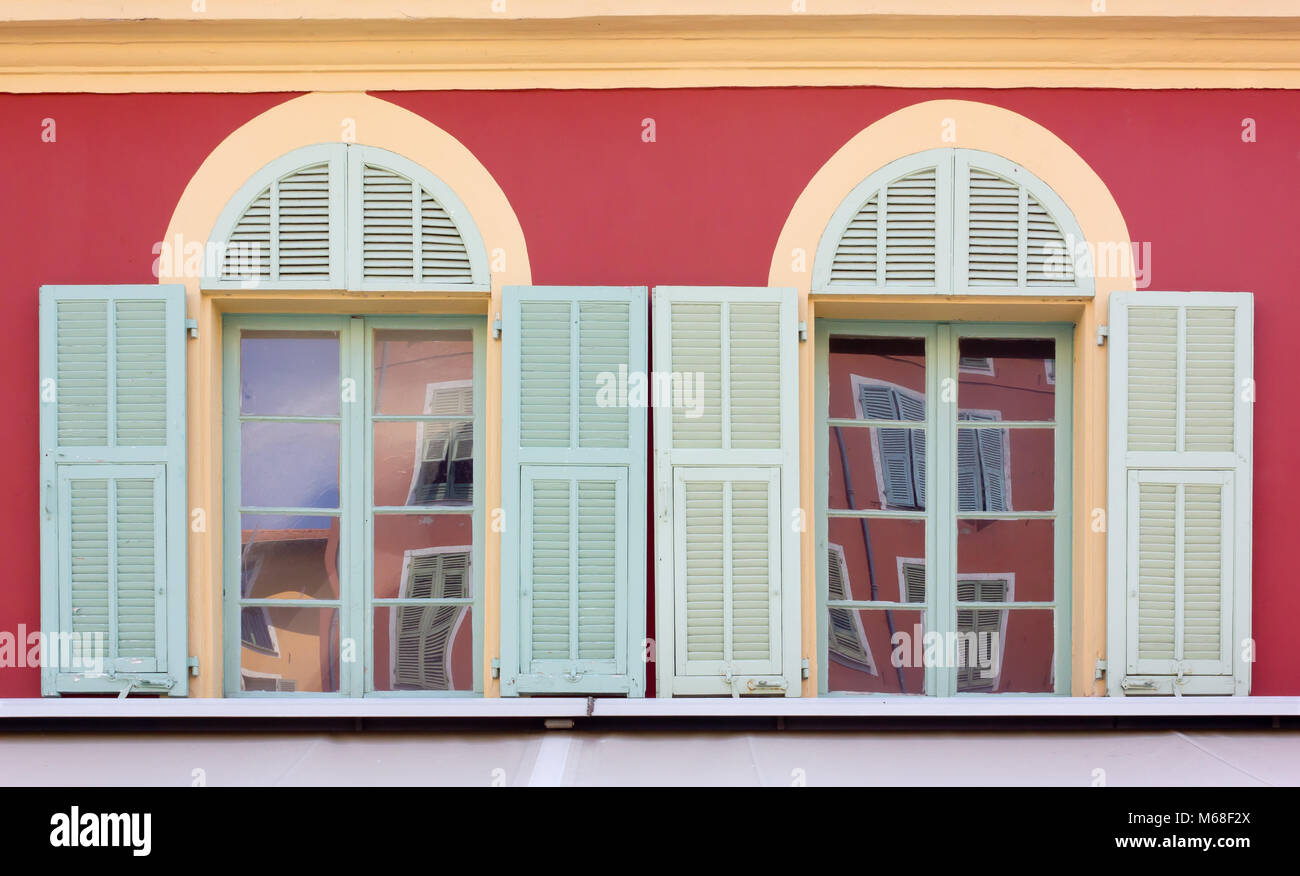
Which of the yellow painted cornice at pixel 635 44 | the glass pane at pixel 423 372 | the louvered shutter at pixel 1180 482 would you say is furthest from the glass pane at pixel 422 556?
the louvered shutter at pixel 1180 482

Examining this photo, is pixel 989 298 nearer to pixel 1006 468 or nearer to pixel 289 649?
pixel 1006 468

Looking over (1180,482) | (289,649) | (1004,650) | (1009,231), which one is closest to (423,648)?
(289,649)

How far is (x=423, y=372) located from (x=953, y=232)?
7.15 ft

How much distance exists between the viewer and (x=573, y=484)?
3.54m

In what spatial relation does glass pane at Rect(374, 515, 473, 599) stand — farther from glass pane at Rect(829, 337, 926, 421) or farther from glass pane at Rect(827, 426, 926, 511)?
glass pane at Rect(829, 337, 926, 421)

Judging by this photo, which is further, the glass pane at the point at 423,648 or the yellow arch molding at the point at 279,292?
the glass pane at the point at 423,648

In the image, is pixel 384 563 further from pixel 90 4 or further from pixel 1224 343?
pixel 1224 343

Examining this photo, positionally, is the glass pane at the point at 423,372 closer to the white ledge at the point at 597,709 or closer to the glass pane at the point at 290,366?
the glass pane at the point at 290,366

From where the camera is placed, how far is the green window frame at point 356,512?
3717 mm

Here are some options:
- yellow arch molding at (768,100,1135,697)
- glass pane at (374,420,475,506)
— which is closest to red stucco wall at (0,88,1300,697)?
yellow arch molding at (768,100,1135,697)

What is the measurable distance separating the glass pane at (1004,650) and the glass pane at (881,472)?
54 centimetres

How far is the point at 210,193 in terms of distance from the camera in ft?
12.0
